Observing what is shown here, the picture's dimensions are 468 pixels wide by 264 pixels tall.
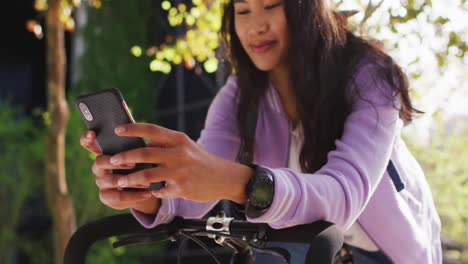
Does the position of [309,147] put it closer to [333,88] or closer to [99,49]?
[333,88]

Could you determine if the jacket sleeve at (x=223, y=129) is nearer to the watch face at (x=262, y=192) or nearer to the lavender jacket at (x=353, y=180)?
the lavender jacket at (x=353, y=180)

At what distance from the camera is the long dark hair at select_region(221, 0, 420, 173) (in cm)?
170

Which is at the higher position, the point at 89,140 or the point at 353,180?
the point at 89,140

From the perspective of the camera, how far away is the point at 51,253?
926 centimetres

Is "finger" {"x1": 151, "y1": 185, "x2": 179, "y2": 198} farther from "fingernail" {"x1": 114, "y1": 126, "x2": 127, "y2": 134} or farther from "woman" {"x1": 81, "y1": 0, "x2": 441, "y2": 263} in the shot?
"fingernail" {"x1": 114, "y1": 126, "x2": 127, "y2": 134}

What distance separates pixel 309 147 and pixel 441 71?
6.13 feet

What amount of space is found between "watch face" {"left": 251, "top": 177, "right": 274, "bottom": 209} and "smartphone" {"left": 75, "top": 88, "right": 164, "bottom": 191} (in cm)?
19

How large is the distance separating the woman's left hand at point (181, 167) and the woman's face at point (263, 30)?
55 cm

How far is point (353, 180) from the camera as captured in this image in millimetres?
1445

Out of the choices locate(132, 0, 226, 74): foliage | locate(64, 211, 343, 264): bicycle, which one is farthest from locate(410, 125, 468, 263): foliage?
locate(64, 211, 343, 264): bicycle

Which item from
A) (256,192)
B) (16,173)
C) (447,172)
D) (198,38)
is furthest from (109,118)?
(16,173)

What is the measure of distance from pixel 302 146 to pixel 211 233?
1.16 feet

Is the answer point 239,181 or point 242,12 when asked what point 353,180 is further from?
point 242,12

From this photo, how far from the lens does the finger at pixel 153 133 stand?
121cm
